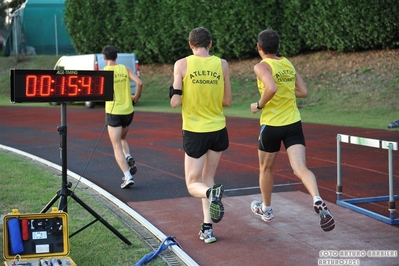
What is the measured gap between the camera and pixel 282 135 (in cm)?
731

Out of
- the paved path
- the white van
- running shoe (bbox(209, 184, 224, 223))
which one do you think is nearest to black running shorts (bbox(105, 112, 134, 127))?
the paved path

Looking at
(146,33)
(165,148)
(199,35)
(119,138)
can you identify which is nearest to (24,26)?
(146,33)

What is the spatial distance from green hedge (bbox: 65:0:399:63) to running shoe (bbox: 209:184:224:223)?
1810 cm

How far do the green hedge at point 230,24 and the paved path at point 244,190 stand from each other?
24.4ft

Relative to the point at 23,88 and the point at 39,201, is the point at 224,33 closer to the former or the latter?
the point at 39,201

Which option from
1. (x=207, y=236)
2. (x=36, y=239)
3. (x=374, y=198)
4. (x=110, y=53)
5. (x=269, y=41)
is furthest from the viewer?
(x=110, y=53)

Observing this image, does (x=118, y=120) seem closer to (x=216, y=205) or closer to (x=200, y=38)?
(x=200, y=38)

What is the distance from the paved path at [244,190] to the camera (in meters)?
6.85

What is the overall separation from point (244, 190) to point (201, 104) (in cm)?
317

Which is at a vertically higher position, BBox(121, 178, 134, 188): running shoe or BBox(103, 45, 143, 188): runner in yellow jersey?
BBox(103, 45, 143, 188): runner in yellow jersey

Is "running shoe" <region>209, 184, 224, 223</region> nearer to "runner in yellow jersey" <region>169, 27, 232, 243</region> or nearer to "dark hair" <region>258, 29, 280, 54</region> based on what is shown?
"runner in yellow jersey" <region>169, 27, 232, 243</region>

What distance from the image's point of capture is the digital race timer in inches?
259

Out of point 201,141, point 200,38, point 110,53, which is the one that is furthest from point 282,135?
point 110,53

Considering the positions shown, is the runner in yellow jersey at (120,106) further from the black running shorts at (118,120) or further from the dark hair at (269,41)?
the dark hair at (269,41)
